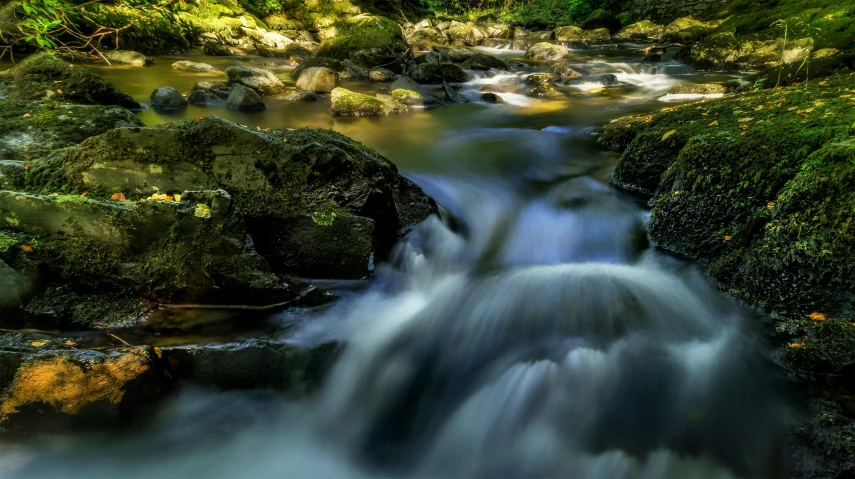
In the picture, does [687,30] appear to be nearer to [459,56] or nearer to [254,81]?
[459,56]

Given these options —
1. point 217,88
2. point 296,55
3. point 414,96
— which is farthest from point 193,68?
point 414,96

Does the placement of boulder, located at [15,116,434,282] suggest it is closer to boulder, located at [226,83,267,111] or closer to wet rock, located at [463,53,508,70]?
boulder, located at [226,83,267,111]

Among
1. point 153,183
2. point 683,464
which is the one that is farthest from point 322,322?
point 683,464

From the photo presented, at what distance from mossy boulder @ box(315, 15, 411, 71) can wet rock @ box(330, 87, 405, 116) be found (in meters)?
5.46

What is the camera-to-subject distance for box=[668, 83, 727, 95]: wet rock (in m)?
9.54

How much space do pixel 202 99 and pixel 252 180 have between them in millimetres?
7645

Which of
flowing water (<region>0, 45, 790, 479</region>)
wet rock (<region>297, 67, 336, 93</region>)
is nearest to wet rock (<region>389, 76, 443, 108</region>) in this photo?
wet rock (<region>297, 67, 336, 93</region>)

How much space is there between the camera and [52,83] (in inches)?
283

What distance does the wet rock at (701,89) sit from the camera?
9.54 meters

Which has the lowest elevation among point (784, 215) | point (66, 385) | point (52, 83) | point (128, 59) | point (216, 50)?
point (66, 385)

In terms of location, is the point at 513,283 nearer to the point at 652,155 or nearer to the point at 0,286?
the point at 652,155

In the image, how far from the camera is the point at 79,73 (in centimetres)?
765

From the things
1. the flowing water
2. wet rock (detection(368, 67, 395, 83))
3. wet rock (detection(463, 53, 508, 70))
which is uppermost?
wet rock (detection(463, 53, 508, 70))

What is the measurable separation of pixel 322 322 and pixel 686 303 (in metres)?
3.08
